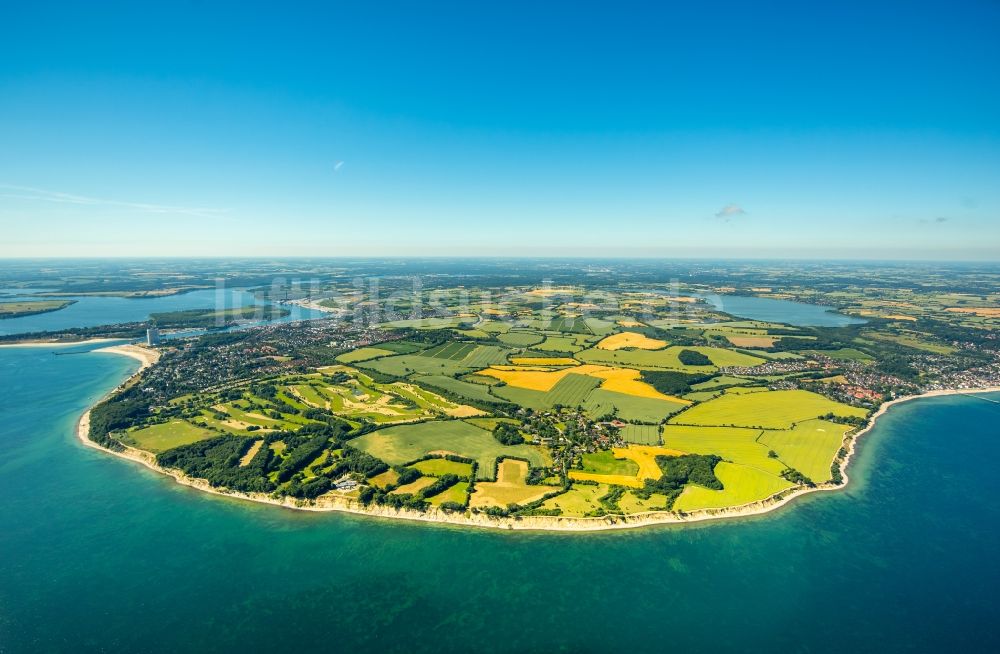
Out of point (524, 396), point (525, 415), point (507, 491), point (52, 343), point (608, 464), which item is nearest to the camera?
point (507, 491)

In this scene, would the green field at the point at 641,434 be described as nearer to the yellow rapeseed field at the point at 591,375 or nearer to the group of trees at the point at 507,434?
the yellow rapeseed field at the point at 591,375

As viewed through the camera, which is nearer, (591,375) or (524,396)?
(524,396)

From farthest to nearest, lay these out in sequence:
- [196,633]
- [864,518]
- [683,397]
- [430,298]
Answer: [430,298], [683,397], [864,518], [196,633]

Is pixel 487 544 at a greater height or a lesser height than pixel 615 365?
lesser

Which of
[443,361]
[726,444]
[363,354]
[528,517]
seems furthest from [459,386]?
[726,444]

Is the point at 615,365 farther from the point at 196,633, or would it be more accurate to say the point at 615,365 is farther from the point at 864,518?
the point at 196,633

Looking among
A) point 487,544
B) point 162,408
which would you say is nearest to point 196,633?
point 487,544

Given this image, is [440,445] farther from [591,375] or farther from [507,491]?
[591,375]
